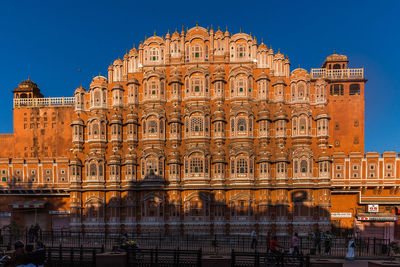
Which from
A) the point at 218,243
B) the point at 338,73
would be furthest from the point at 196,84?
the point at 338,73

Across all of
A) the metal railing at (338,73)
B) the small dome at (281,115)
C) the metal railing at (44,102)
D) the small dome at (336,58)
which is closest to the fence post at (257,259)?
the small dome at (281,115)

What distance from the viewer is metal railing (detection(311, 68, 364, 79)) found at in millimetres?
41062

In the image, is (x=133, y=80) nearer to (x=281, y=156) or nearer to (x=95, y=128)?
(x=95, y=128)

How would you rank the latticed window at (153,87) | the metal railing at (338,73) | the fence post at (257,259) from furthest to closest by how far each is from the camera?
the metal railing at (338,73), the latticed window at (153,87), the fence post at (257,259)

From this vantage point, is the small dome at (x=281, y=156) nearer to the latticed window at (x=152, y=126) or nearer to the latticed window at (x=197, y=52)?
the latticed window at (x=152, y=126)

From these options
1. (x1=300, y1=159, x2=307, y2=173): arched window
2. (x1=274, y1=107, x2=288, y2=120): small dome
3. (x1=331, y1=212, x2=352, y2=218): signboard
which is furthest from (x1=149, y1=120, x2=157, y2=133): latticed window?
(x1=331, y1=212, x2=352, y2=218): signboard

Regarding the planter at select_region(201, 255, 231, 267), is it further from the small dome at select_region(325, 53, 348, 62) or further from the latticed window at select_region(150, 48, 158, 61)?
the small dome at select_region(325, 53, 348, 62)

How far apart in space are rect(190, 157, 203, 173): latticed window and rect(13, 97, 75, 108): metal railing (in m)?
24.7

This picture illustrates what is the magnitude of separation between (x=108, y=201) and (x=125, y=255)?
21314mm

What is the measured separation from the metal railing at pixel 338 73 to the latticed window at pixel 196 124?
18760 mm

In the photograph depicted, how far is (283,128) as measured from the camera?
34.3 metres

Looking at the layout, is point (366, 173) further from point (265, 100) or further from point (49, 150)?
point (49, 150)

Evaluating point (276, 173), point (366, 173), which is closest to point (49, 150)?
point (276, 173)

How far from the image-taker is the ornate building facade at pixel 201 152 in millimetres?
33250
